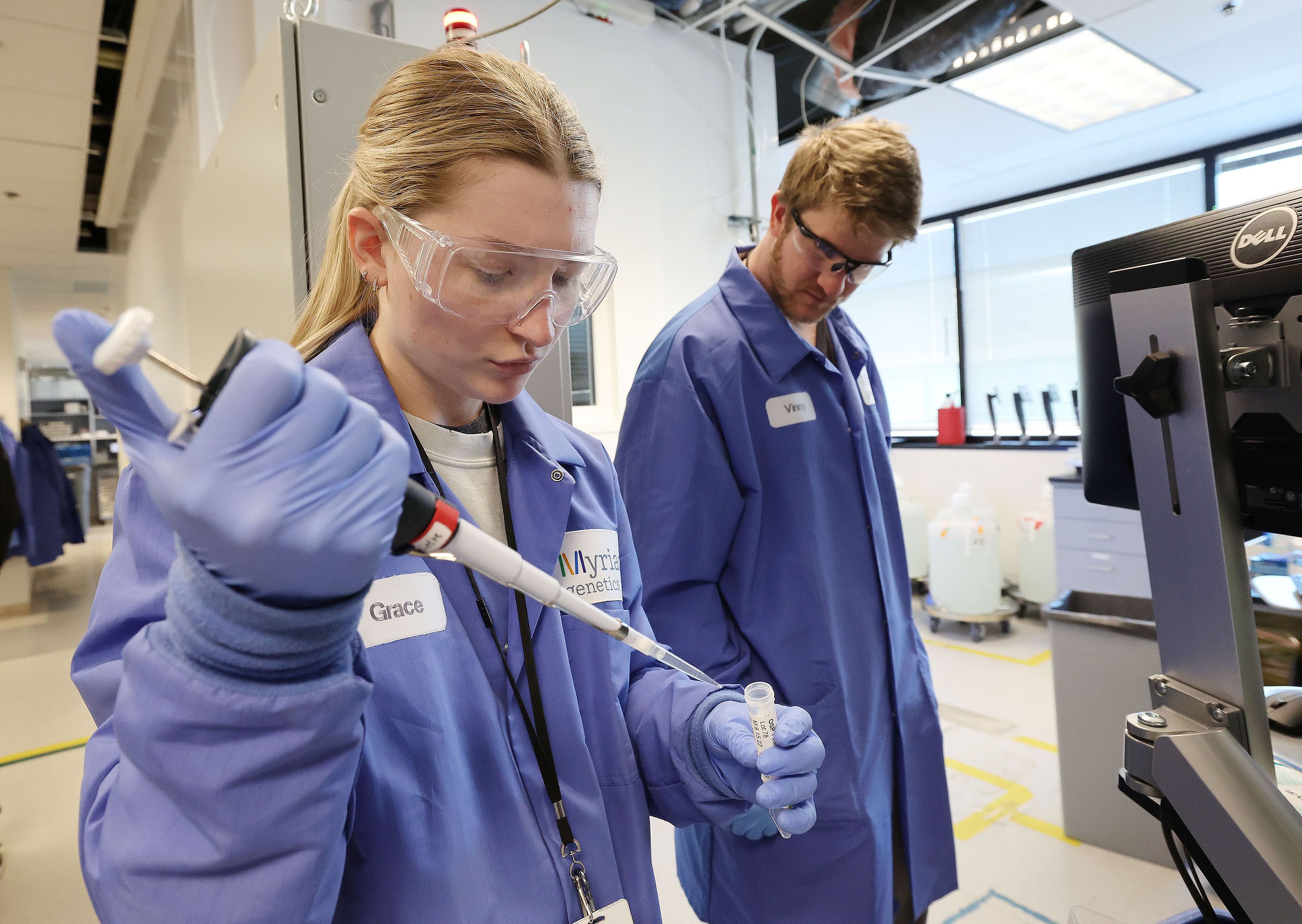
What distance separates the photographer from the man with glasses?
1.26 metres

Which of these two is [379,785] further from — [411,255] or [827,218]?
[827,218]

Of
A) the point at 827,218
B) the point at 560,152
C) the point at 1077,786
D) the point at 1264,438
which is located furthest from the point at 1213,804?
the point at 1077,786

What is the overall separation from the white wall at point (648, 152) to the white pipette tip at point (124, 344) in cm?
214

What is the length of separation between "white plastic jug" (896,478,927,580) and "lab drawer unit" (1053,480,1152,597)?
0.97 meters

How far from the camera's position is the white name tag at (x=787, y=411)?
1.35 metres

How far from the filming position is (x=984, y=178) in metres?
4.57

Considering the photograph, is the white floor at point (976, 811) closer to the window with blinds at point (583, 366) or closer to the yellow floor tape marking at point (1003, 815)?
the yellow floor tape marking at point (1003, 815)

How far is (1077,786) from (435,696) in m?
2.35

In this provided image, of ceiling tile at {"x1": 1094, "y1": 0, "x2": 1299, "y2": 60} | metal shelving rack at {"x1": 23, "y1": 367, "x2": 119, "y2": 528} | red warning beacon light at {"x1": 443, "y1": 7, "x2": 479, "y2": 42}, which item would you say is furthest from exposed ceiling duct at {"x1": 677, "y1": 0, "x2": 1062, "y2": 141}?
metal shelving rack at {"x1": 23, "y1": 367, "x2": 119, "y2": 528}

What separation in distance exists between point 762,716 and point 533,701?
0.24 meters

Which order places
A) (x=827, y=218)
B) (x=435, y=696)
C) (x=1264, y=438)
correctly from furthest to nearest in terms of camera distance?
(x=827, y=218) < (x=1264, y=438) < (x=435, y=696)

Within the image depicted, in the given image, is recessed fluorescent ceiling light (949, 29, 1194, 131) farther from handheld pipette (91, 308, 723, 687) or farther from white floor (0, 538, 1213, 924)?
handheld pipette (91, 308, 723, 687)

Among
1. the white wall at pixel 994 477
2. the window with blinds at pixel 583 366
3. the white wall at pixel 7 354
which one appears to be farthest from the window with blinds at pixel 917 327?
the white wall at pixel 7 354

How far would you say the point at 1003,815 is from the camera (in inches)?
95.9
